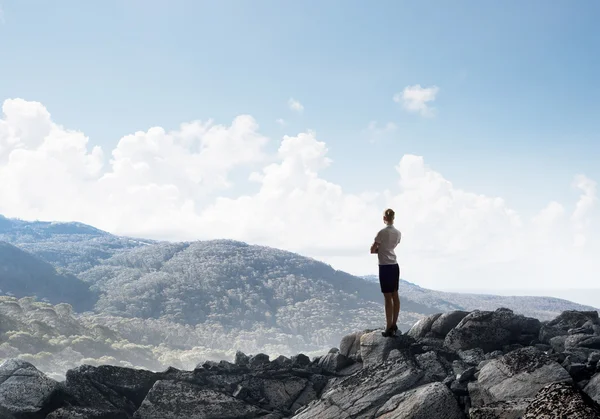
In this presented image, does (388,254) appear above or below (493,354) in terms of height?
above

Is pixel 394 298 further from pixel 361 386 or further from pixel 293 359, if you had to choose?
pixel 293 359

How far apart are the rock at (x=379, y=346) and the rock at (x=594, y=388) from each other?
8243 millimetres

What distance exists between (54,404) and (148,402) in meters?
3.79

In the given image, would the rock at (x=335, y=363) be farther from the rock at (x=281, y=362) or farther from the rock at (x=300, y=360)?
the rock at (x=281, y=362)

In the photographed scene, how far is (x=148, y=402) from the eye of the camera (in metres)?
22.6

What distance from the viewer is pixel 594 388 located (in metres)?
15.6

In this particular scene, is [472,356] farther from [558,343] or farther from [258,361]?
[258,361]

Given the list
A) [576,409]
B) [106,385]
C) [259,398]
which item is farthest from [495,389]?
[106,385]

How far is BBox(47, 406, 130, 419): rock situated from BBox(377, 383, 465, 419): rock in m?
11.6

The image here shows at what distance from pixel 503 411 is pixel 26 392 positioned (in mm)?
18789

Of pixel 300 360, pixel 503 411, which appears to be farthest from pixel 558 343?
pixel 300 360

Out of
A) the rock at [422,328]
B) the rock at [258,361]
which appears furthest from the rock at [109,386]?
the rock at [422,328]

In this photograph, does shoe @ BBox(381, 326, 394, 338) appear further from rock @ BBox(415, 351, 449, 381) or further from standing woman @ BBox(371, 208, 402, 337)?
standing woman @ BBox(371, 208, 402, 337)

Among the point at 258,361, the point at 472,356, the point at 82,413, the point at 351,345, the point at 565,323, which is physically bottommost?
the point at 82,413
